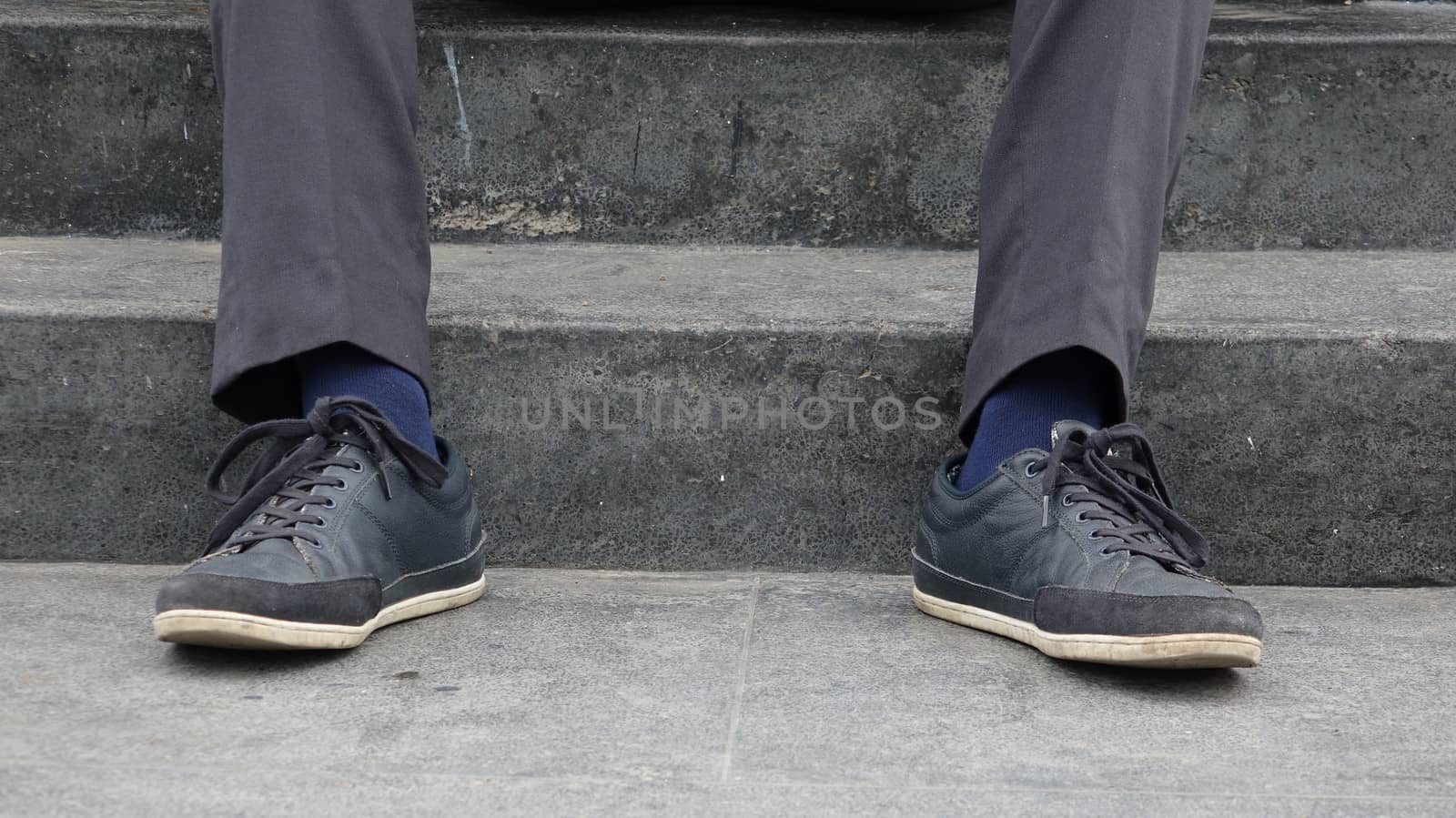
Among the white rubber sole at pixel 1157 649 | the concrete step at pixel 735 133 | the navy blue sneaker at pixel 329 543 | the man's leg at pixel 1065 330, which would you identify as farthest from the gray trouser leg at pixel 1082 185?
the navy blue sneaker at pixel 329 543

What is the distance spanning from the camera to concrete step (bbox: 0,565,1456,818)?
0.91m

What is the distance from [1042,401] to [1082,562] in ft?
0.58

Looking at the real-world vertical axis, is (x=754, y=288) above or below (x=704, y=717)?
above

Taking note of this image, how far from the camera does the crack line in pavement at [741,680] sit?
972mm

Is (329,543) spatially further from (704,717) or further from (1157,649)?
(1157,649)

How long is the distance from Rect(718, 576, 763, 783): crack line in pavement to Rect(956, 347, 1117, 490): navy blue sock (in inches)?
9.7

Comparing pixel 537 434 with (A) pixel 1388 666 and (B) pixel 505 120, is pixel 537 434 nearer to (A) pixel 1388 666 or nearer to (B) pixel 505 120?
(B) pixel 505 120

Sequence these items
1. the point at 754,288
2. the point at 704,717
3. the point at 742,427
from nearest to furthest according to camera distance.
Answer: the point at 704,717 → the point at 742,427 → the point at 754,288

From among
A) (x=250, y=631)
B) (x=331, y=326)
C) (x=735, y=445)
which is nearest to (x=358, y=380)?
(x=331, y=326)

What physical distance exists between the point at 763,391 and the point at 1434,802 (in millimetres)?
727

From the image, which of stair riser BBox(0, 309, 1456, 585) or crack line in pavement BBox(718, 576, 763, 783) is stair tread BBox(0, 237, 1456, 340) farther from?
crack line in pavement BBox(718, 576, 763, 783)

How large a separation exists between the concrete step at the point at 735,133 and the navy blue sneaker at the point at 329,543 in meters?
0.52

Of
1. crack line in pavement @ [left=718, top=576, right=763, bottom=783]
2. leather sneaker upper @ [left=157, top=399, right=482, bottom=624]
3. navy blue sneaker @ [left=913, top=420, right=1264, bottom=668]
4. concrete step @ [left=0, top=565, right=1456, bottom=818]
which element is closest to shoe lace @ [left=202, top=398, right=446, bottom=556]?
leather sneaker upper @ [left=157, top=399, right=482, bottom=624]

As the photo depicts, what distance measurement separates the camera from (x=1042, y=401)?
1289 millimetres
